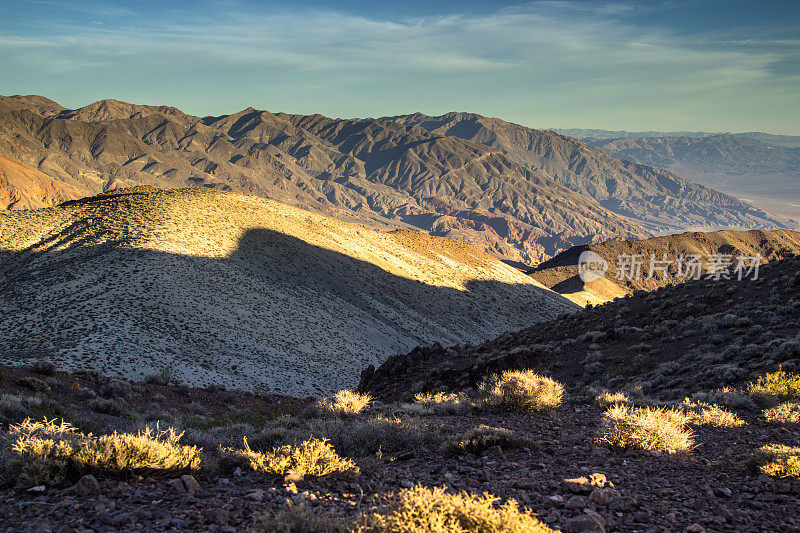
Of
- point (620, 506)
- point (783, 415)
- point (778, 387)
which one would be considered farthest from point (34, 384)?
point (778, 387)

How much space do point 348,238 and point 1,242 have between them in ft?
98.0

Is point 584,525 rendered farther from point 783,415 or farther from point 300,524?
point 783,415

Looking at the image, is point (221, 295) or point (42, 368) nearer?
point (42, 368)

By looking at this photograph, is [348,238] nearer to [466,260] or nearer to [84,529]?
[466,260]

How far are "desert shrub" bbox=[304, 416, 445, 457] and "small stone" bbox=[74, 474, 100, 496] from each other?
8.66 ft

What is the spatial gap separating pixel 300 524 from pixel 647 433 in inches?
197

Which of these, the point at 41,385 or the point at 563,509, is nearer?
the point at 563,509

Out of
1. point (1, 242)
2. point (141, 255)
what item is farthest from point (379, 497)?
point (1, 242)

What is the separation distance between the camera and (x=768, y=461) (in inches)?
226

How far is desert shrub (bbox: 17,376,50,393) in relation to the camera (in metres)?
12.7

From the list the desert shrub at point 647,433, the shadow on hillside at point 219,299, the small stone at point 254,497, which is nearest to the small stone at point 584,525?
the desert shrub at point 647,433

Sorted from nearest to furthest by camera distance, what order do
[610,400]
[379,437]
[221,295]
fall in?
[379,437]
[610,400]
[221,295]

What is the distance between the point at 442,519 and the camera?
3865mm

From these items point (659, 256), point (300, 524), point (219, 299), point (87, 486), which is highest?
point (300, 524)
